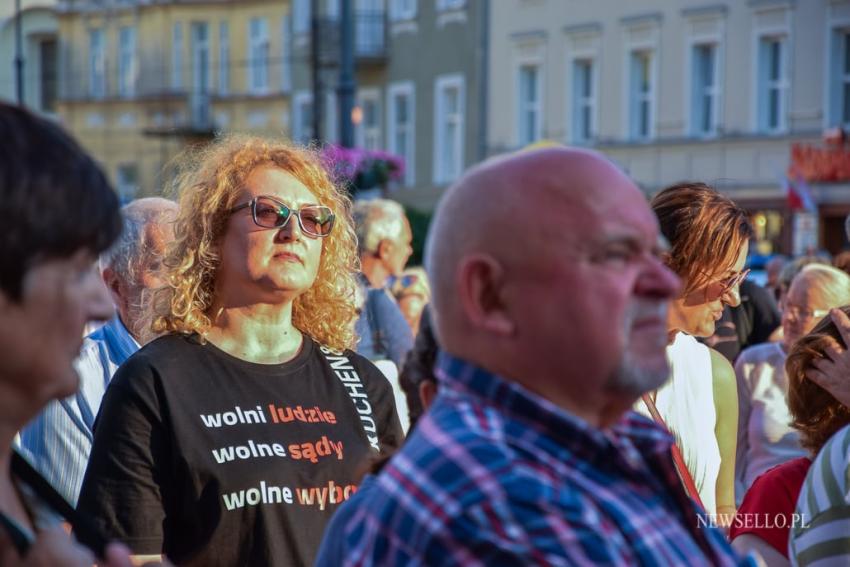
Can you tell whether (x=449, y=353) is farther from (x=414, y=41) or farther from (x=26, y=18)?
(x=26, y=18)

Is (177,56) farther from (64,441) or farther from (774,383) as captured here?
(64,441)

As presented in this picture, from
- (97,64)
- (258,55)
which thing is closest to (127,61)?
(97,64)

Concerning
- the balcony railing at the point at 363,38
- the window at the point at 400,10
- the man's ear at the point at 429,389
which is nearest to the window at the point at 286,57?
the balcony railing at the point at 363,38

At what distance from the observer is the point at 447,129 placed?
3841cm

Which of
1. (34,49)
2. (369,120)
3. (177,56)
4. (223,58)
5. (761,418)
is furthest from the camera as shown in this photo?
(34,49)

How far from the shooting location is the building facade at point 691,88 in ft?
93.9

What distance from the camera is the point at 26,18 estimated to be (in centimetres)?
5350

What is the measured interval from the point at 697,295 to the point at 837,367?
44 centimetres

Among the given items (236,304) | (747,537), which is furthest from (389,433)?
(747,537)

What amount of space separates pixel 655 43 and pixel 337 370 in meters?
28.8

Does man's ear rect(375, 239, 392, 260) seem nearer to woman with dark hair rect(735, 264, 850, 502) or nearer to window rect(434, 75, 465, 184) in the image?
woman with dark hair rect(735, 264, 850, 502)

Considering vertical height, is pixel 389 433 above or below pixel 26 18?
below

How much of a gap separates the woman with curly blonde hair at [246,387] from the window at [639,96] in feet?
94.4

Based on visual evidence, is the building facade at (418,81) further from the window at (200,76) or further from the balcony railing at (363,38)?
the window at (200,76)
